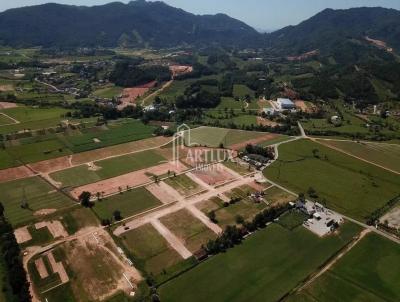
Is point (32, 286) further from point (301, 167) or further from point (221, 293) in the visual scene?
point (301, 167)

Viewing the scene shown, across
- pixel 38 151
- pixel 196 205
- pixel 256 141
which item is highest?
pixel 38 151

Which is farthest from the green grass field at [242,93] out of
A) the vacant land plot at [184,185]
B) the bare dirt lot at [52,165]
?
the bare dirt lot at [52,165]

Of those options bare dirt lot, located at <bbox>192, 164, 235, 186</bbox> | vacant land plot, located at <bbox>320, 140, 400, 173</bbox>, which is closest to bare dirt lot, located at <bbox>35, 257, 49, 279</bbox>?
bare dirt lot, located at <bbox>192, 164, 235, 186</bbox>

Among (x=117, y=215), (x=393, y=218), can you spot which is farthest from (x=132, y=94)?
(x=393, y=218)

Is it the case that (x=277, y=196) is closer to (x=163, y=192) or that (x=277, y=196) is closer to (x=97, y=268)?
(x=163, y=192)

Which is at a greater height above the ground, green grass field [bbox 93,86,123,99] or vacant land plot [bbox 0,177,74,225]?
green grass field [bbox 93,86,123,99]

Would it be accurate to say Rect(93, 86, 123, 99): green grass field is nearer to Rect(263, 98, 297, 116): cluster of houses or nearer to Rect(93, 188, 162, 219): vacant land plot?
Rect(263, 98, 297, 116): cluster of houses
